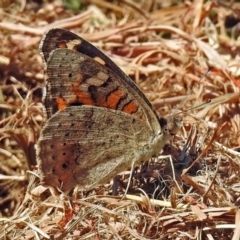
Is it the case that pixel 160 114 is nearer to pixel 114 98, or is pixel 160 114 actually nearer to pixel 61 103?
pixel 114 98

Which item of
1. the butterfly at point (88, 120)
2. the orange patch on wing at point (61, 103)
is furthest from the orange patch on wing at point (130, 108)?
the orange patch on wing at point (61, 103)

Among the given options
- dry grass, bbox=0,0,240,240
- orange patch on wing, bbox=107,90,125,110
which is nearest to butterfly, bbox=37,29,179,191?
orange patch on wing, bbox=107,90,125,110

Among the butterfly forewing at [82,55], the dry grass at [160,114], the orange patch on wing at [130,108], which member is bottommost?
the dry grass at [160,114]

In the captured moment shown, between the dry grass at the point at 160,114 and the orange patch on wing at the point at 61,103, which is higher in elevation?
the orange patch on wing at the point at 61,103

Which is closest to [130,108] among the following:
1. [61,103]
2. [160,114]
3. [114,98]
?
[114,98]

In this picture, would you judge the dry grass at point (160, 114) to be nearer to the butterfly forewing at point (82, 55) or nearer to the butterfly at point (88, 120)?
the butterfly at point (88, 120)

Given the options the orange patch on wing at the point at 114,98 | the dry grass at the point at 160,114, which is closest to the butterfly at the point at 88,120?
the orange patch on wing at the point at 114,98

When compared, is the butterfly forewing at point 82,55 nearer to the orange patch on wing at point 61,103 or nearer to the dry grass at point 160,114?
the orange patch on wing at point 61,103

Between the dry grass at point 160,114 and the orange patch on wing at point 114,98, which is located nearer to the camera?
the dry grass at point 160,114
